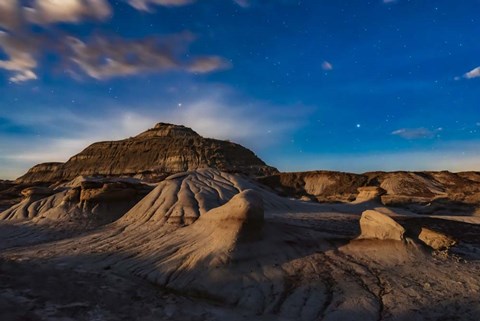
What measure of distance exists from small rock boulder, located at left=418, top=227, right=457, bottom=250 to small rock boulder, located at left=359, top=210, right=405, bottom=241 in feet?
2.03

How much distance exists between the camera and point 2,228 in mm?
19422

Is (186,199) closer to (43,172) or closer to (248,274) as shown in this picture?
(248,274)

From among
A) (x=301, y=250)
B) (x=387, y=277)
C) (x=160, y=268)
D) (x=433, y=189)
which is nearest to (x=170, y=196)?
(x=160, y=268)

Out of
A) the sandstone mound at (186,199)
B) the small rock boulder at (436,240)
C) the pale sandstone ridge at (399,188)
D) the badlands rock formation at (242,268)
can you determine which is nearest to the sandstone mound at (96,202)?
the badlands rock formation at (242,268)

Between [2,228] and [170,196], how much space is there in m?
9.34

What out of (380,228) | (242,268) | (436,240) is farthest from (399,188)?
(242,268)

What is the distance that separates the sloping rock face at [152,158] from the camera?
248 ft

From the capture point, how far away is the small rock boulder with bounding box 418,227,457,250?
9.56 metres

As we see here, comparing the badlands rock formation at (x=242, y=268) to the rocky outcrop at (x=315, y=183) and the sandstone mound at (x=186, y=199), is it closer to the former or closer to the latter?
the sandstone mound at (x=186, y=199)

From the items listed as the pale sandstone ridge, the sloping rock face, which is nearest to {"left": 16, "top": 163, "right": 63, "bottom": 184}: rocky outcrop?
the sloping rock face

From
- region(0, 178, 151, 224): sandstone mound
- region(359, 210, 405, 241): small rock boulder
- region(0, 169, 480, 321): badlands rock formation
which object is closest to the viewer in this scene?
region(0, 169, 480, 321): badlands rock formation

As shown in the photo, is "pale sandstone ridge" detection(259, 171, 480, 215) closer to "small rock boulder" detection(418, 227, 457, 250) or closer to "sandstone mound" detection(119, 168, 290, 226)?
"sandstone mound" detection(119, 168, 290, 226)

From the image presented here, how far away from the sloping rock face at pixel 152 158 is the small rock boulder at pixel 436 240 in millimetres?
62607

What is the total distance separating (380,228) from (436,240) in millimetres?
1256
